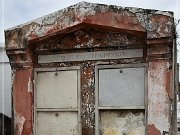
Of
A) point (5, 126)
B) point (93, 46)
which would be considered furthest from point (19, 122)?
point (93, 46)

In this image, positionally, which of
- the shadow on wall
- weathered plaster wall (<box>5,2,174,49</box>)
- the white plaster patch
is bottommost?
the shadow on wall

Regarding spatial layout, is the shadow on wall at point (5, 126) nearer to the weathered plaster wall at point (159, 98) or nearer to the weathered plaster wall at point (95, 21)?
the weathered plaster wall at point (95, 21)

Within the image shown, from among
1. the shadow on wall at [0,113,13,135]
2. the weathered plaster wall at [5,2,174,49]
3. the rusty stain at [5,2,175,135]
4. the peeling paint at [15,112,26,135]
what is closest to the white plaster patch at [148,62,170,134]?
the rusty stain at [5,2,175,135]

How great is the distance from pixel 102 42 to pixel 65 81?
868 millimetres

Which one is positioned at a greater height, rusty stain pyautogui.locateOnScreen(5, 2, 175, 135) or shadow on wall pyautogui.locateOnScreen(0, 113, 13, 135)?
rusty stain pyautogui.locateOnScreen(5, 2, 175, 135)

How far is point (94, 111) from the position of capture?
5438 millimetres

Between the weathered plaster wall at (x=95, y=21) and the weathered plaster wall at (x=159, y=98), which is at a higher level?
the weathered plaster wall at (x=95, y=21)

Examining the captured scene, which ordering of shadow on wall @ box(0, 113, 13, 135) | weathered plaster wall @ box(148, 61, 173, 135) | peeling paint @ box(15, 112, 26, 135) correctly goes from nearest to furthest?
weathered plaster wall @ box(148, 61, 173, 135), peeling paint @ box(15, 112, 26, 135), shadow on wall @ box(0, 113, 13, 135)

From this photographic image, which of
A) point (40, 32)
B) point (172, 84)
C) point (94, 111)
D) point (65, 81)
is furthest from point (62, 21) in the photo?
point (172, 84)

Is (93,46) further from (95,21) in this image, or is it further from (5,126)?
(5,126)

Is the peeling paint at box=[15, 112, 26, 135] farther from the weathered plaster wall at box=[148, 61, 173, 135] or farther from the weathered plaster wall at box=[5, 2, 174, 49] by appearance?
the weathered plaster wall at box=[148, 61, 173, 135]

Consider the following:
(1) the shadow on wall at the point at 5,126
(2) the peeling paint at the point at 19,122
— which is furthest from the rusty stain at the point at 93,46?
(1) the shadow on wall at the point at 5,126

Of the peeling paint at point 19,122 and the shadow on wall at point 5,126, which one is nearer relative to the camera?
the peeling paint at point 19,122

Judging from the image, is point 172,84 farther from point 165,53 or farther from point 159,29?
point 159,29
